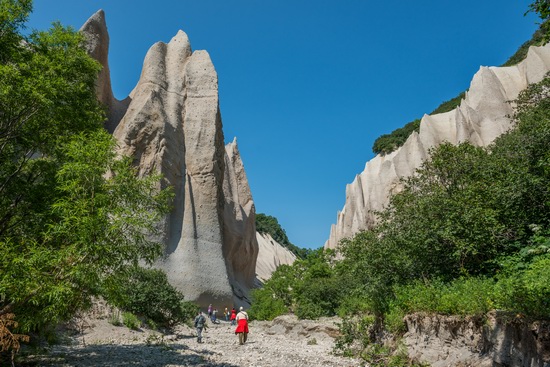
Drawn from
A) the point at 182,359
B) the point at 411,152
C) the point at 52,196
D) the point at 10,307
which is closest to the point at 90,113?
the point at 52,196

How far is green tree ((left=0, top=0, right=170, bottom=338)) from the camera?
6723mm

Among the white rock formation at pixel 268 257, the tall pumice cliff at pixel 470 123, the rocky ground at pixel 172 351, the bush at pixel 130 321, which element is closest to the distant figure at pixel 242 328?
the rocky ground at pixel 172 351

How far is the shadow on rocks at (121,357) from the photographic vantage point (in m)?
9.12

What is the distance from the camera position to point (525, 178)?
10.2 meters

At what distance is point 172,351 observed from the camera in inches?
472

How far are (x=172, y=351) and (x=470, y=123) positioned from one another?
2870 cm

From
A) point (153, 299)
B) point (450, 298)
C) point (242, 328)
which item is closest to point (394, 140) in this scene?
point (153, 299)

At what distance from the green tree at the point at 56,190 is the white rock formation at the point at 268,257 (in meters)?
43.4

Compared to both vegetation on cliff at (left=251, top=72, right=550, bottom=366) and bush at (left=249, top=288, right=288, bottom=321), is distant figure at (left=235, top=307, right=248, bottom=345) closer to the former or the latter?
vegetation on cliff at (left=251, top=72, right=550, bottom=366)

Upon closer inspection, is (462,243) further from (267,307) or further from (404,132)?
(404,132)

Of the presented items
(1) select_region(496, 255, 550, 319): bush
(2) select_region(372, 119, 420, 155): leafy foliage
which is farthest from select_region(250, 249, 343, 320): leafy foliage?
(2) select_region(372, 119, 420, 155): leafy foliage

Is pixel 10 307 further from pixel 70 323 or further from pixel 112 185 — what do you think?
pixel 70 323

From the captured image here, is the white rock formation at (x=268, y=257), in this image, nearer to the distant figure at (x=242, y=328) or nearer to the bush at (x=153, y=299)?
the bush at (x=153, y=299)

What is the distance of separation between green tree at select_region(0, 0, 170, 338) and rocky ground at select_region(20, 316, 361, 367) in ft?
8.10
